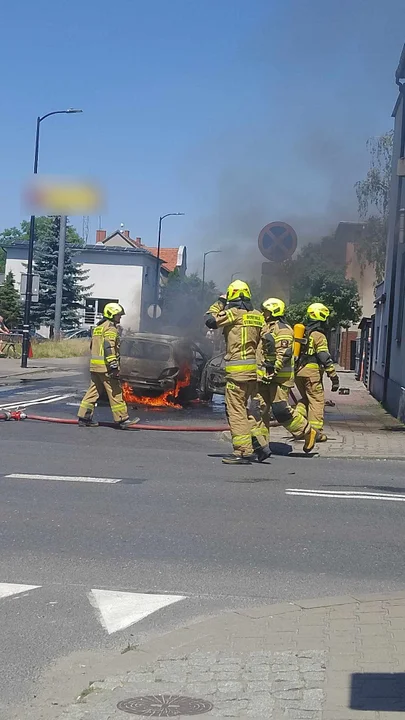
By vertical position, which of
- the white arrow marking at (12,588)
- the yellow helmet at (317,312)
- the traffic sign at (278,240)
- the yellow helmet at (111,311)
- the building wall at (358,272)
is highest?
the building wall at (358,272)

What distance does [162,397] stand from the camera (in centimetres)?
1884

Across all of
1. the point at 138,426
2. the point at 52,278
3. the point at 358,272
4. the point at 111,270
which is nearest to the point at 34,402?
the point at 138,426

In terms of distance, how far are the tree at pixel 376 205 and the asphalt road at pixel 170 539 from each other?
36.7 feet

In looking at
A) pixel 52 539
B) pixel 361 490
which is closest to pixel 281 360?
pixel 361 490

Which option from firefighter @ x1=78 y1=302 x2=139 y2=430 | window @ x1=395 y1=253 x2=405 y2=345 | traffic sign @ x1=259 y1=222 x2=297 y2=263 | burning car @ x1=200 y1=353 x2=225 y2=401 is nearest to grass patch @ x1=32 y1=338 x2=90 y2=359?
burning car @ x1=200 y1=353 x2=225 y2=401

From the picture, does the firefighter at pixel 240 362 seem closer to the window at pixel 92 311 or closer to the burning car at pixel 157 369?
the burning car at pixel 157 369

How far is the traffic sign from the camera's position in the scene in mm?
12945

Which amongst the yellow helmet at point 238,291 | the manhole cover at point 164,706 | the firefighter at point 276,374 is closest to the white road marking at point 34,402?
the firefighter at point 276,374

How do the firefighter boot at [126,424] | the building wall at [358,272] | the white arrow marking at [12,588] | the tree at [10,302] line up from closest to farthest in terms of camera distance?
the white arrow marking at [12,588], the firefighter boot at [126,424], the building wall at [358,272], the tree at [10,302]

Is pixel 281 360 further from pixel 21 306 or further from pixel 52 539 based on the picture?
pixel 21 306

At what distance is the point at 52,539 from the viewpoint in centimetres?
726

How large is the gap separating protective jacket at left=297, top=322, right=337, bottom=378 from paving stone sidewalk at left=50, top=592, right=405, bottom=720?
8.14 metres

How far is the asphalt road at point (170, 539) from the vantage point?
5.52m

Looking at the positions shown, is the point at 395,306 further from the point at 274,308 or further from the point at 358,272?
the point at 274,308
